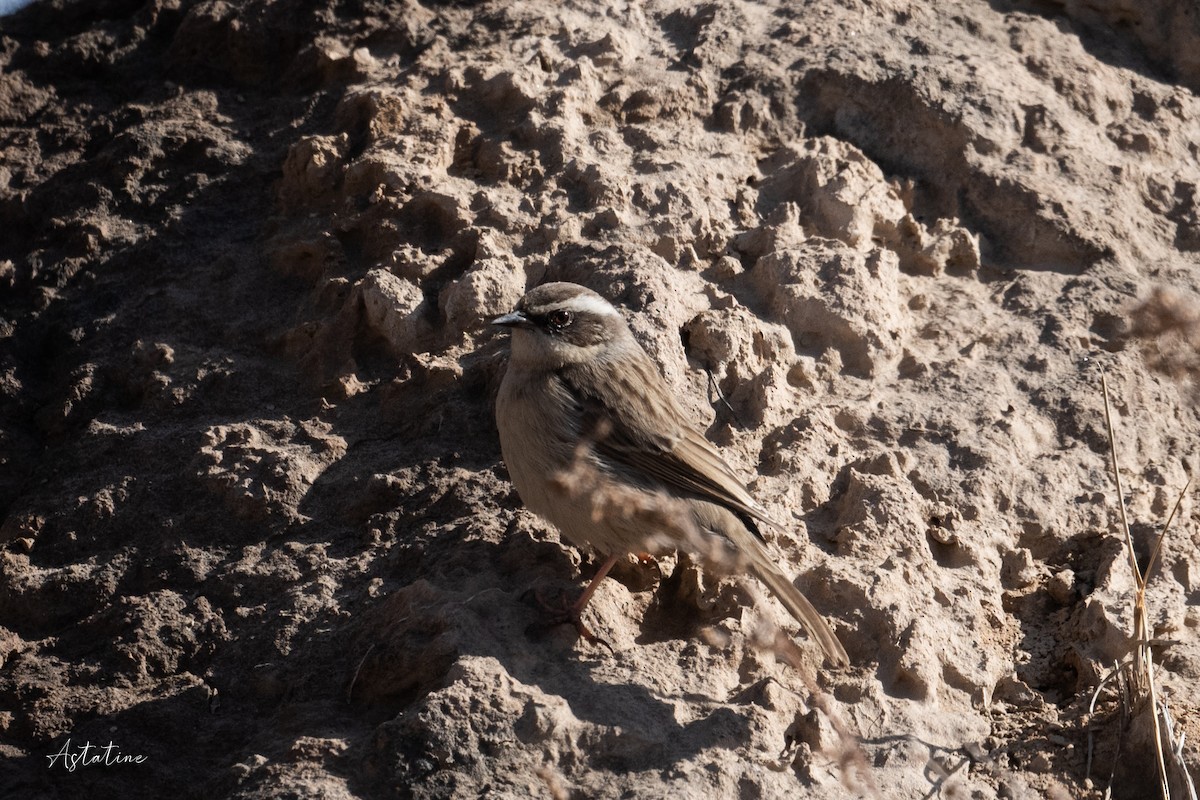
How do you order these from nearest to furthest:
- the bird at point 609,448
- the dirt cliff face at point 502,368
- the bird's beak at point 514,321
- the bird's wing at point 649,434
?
the dirt cliff face at point 502,368 → the bird at point 609,448 → the bird's wing at point 649,434 → the bird's beak at point 514,321

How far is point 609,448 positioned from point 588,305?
678mm

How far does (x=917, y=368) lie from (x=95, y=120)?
490cm

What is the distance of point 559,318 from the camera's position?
5.43 metres

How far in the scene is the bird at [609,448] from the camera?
479 centimetres

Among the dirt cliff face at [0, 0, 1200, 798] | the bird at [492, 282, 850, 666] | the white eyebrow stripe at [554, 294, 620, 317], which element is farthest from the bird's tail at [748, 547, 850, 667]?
the white eyebrow stripe at [554, 294, 620, 317]

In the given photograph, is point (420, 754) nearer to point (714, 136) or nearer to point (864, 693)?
point (864, 693)

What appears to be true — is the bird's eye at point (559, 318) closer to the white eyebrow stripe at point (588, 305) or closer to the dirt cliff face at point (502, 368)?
the white eyebrow stripe at point (588, 305)

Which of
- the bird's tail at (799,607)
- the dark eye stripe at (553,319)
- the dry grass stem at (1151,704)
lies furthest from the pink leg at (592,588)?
the dry grass stem at (1151,704)

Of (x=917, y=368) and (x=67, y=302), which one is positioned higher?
(x=917, y=368)

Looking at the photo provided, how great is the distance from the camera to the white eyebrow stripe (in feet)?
17.9

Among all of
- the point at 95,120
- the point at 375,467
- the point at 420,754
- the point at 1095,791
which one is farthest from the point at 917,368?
the point at 95,120

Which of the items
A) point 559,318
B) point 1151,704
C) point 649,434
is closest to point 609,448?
point 649,434

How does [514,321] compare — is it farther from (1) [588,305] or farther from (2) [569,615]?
(2) [569,615]

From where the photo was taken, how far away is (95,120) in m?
7.01
